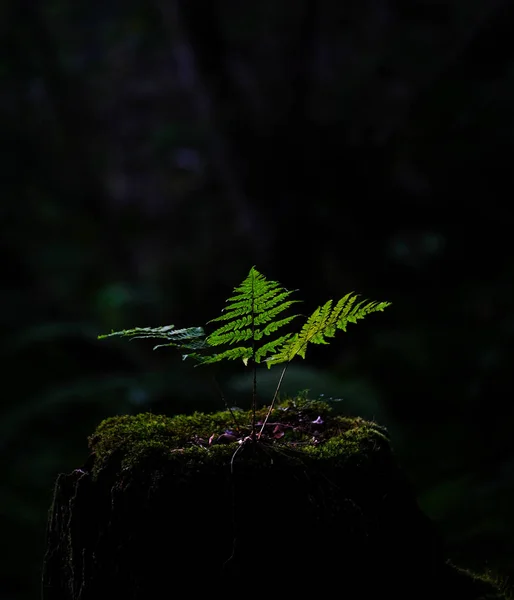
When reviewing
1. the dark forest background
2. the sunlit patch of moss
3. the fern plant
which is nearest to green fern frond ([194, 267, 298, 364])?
the fern plant

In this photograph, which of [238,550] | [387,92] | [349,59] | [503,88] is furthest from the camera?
[349,59]

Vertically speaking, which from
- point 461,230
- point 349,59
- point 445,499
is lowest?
point 445,499

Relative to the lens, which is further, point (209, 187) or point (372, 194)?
point (209, 187)

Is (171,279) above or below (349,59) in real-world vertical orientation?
below

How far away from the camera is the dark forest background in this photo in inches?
208

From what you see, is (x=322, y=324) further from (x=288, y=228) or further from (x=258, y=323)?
(x=288, y=228)

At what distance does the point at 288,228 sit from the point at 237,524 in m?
5.83

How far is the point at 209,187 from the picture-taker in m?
11.5

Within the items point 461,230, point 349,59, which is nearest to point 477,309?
point 461,230

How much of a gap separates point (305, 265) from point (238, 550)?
5.68m

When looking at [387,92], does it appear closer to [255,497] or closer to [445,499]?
[445,499]

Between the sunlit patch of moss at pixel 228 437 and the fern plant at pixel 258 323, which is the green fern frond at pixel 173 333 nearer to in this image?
the fern plant at pixel 258 323

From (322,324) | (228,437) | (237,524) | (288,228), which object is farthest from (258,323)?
(288,228)

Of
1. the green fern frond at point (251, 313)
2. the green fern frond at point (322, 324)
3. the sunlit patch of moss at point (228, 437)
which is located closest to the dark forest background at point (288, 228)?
the sunlit patch of moss at point (228, 437)
